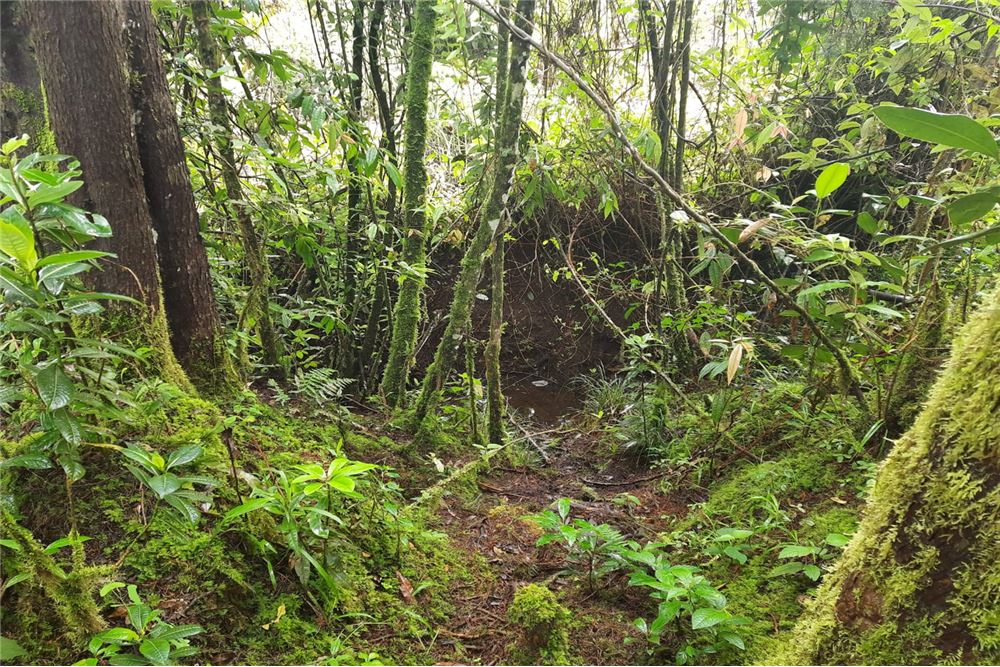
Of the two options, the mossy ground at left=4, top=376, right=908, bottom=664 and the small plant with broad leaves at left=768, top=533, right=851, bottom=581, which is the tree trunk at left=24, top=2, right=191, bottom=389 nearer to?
the mossy ground at left=4, top=376, right=908, bottom=664

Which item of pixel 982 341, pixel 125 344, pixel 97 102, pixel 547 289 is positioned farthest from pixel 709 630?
pixel 547 289

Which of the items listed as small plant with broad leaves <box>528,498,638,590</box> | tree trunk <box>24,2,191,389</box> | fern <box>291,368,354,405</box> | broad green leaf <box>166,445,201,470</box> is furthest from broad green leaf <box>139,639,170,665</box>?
fern <box>291,368,354,405</box>

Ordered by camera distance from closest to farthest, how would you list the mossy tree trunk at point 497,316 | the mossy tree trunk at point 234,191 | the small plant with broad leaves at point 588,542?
1. the small plant with broad leaves at point 588,542
2. the mossy tree trunk at point 234,191
3. the mossy tree trunk at point 497,316

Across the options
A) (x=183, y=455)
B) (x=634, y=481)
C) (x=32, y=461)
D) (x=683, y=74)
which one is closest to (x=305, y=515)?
(x=183, y=455)

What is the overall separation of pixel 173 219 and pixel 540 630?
224 cm

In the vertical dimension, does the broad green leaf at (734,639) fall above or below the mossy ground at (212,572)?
below

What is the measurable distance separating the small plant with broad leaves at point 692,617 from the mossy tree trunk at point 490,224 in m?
1.84

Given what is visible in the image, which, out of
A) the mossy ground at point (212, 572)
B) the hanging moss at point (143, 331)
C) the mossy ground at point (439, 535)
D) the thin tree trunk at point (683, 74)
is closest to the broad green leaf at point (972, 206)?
the mossy ground at point (439, 535)

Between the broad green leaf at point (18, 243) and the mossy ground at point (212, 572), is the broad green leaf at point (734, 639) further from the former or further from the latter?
the broad green leaf at point (18, 243)

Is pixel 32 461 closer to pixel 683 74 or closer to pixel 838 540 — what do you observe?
pixel 838 540

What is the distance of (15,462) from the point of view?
127 centimetres

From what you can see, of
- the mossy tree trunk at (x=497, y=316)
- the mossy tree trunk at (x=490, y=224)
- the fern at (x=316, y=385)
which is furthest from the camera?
the mossy tree trunk at (x=497, y=316)

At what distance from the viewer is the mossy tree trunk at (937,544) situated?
3.13 ft

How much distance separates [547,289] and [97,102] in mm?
5640
